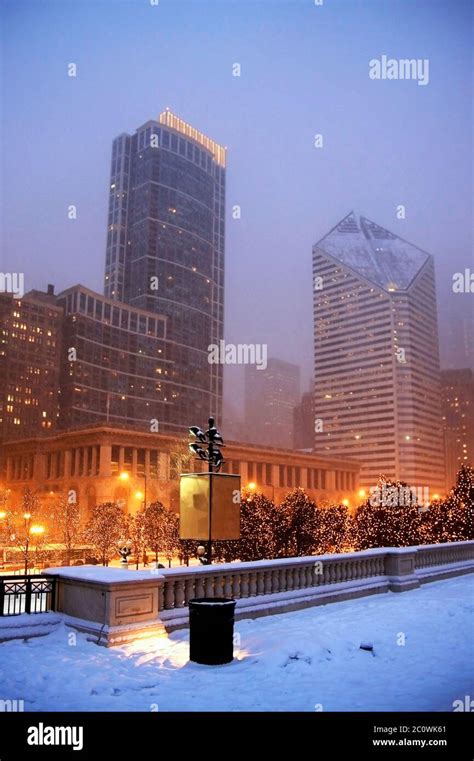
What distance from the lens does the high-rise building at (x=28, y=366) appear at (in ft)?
524

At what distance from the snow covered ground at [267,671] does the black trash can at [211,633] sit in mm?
224

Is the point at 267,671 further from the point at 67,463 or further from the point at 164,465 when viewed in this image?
the point at 67,463

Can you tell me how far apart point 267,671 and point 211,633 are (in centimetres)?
116

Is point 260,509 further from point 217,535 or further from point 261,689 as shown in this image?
point 261,689

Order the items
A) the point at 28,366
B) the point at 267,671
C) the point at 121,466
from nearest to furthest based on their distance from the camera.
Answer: the point at 267,671
the point at 121,466
the point at 28,366

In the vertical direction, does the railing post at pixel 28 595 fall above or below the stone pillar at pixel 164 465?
below

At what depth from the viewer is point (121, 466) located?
106625 millimetres

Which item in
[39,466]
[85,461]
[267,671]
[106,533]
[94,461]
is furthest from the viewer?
[39,466]

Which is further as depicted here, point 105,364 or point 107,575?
point 105,364

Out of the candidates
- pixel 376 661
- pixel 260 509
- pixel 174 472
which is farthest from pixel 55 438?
pixel 376 661

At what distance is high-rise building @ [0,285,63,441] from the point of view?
159750mm

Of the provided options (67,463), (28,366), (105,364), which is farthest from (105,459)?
(105,364)

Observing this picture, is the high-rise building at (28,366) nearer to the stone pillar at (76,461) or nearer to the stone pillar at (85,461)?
the stone pillar at (76,461)

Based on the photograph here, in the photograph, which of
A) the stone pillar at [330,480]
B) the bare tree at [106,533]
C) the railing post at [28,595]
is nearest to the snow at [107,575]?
the railing post at [28,595]
